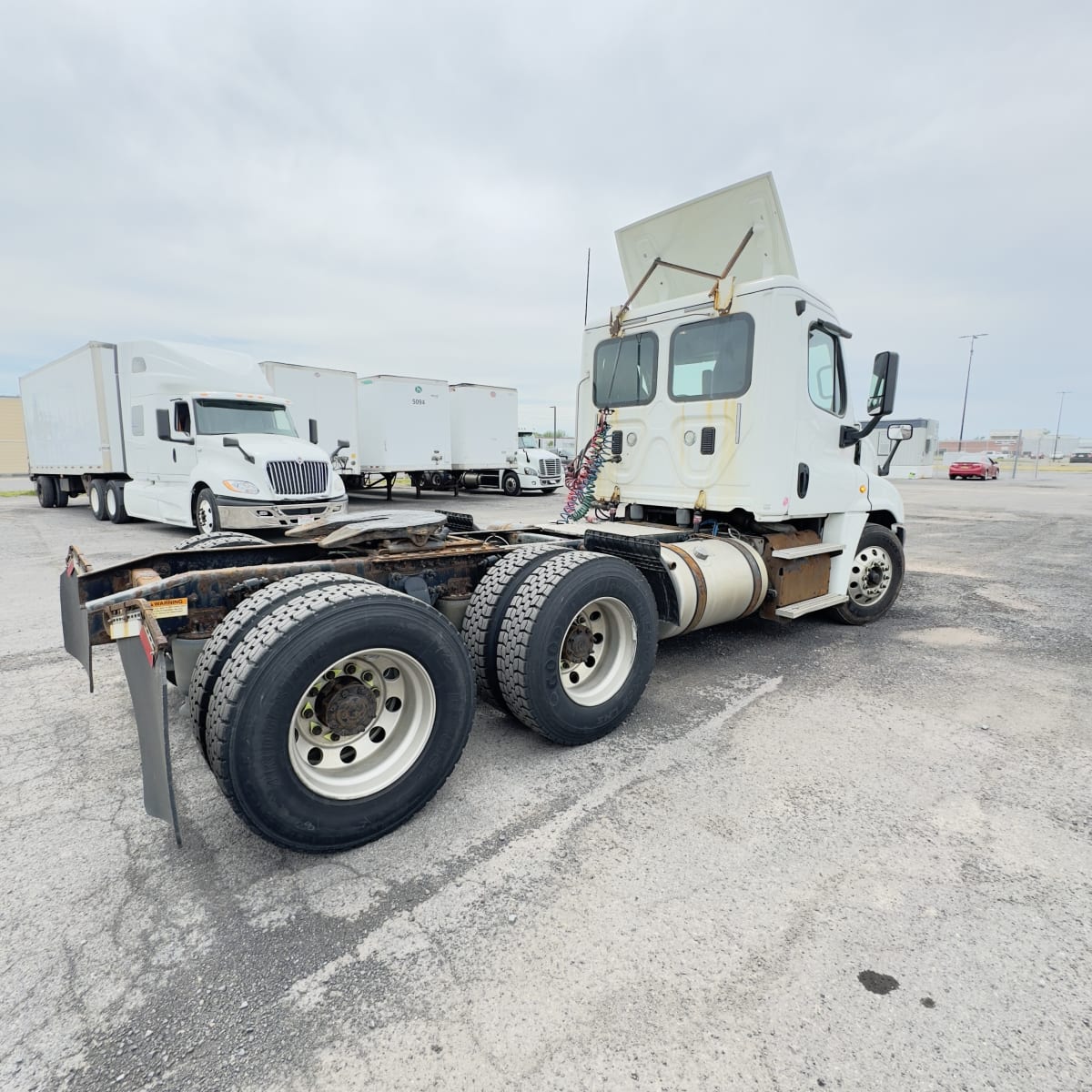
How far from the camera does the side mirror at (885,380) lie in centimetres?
505

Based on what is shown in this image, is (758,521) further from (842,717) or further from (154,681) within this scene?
(154,681)

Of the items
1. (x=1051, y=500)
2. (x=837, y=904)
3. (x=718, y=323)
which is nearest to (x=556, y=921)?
(x=837, y=904)

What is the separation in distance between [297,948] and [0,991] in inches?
33.5

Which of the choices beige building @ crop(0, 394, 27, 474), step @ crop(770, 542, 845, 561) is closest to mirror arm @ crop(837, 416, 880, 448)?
step @ crop(770, 542, 845, 561)

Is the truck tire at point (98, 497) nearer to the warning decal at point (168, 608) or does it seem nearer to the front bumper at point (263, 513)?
the front bumper at point (263, 513)

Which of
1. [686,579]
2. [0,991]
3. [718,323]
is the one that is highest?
[718,323]

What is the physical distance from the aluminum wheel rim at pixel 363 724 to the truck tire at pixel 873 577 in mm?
4553

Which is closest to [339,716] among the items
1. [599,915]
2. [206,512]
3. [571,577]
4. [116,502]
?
[599,915]

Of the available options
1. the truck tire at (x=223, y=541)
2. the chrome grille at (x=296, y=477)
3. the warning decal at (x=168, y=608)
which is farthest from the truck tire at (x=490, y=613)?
the chrome grille at (x=296, y=477)

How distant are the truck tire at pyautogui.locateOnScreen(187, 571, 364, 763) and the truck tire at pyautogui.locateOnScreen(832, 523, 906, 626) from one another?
504 centimetres

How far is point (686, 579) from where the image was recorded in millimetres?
4379

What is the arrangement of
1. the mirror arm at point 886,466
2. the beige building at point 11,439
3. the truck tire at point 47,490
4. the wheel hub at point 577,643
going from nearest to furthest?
1. the wheel hub at point 577,643
2. the mirror arm at point 886,466
3. the truck tire at point 47,490
4. the beige building at point 11,439

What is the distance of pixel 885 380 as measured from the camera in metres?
5.09

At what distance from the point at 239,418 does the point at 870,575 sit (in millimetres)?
10867
